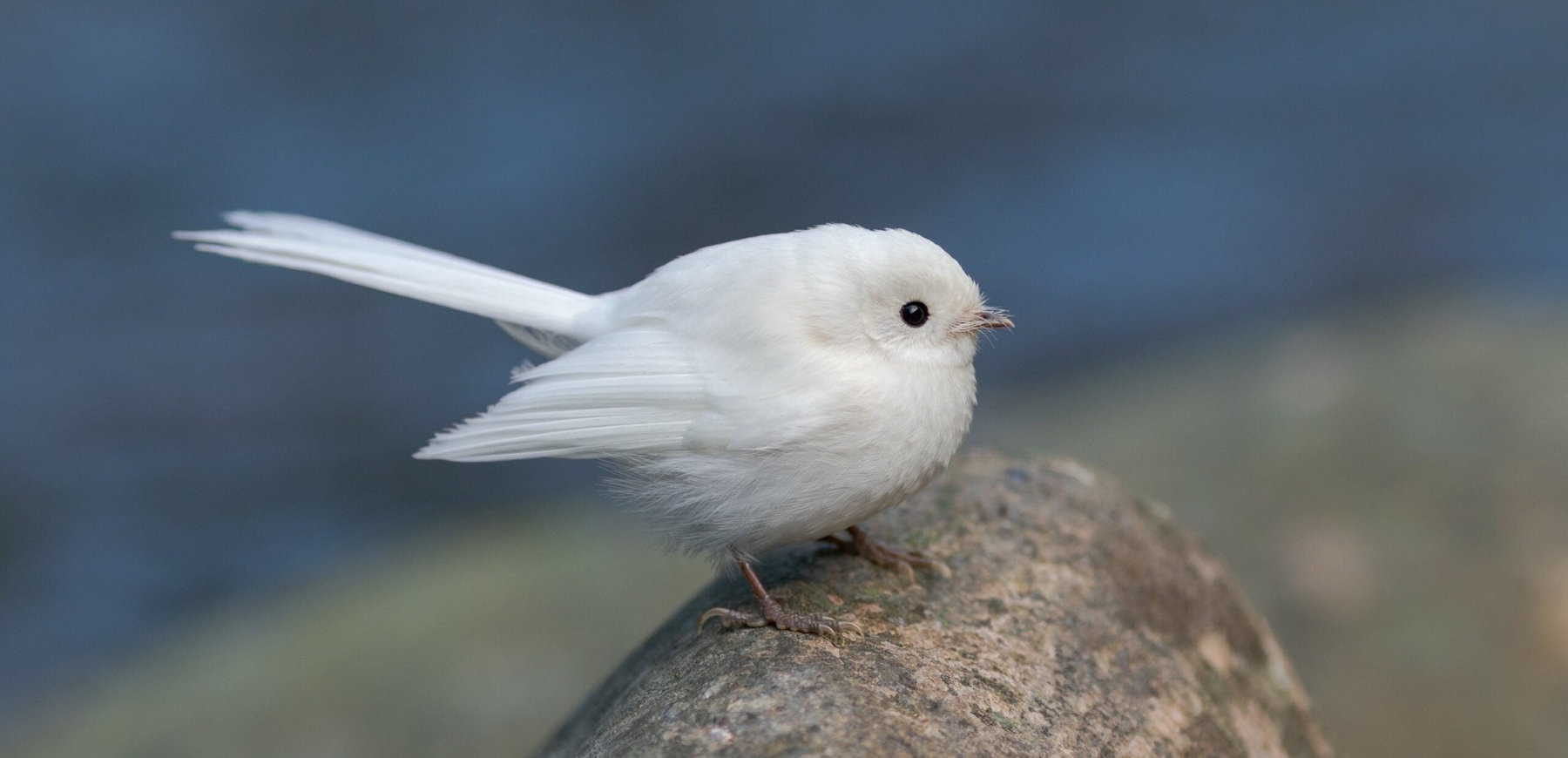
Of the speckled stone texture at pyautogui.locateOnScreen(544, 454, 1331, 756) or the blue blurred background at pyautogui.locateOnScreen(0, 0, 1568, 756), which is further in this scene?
the blue blurred background at pyautogui.locateOnScreen(0, 0, 1568, 756)

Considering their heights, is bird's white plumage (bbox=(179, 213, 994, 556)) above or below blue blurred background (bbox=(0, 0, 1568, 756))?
below

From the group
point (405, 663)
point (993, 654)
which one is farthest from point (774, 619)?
point (405, 663)

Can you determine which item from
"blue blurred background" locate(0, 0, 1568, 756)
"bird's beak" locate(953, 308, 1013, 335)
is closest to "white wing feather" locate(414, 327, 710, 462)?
"bird's beak" locate(953, 308, 1013, 335)

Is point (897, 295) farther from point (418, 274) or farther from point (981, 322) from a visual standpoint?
point (418, 274)

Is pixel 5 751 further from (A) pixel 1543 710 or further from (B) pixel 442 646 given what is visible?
(A) pixel 1543 710

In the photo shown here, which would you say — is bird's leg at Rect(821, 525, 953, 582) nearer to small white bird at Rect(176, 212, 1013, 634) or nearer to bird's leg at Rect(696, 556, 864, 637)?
small white bird at Rect(176, 212, 1013, 634)

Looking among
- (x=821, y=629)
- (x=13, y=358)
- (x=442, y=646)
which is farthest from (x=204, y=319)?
(x=821, y=629)
